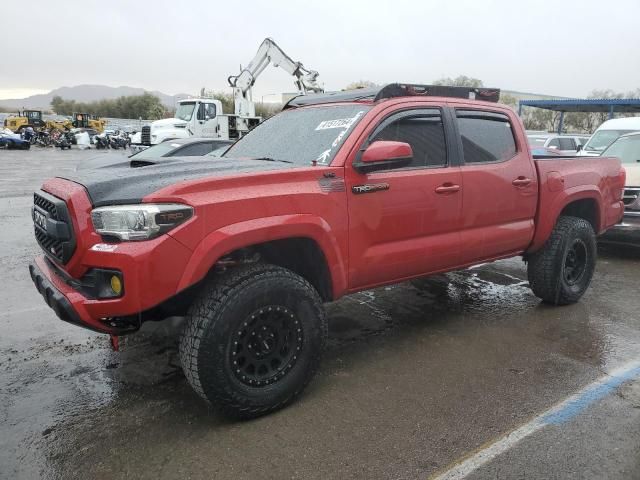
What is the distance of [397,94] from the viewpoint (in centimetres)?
400

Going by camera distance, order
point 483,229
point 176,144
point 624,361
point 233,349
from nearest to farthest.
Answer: point 233,349
point 624,361
point 483,229
point 176,144

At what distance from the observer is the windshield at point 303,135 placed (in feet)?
11.9

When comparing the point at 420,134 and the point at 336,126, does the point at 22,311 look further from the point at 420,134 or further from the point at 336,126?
the point at 420,134

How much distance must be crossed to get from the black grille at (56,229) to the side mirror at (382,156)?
5.81 ft

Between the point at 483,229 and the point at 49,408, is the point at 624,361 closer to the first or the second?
the point at 483,229

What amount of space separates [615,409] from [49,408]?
11.6 ft

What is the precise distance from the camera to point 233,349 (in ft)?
9.60

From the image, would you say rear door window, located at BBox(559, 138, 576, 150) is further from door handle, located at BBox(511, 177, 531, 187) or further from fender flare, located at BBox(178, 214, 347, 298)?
fender flare, located at BBox(178, 214, 347, 298)

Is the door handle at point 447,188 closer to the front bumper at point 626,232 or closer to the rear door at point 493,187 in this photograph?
the rear door at point 493,187

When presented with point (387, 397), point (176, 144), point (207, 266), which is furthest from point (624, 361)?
point (176, 144)

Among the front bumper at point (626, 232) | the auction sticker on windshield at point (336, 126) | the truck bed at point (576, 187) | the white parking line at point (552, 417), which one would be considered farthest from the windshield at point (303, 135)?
the front bumper at point (626, 232)

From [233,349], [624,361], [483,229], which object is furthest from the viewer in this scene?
[483,229]

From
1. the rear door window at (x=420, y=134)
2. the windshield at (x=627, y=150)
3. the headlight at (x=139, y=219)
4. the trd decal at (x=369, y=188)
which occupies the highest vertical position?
the rear door window at (x=420, y=134)

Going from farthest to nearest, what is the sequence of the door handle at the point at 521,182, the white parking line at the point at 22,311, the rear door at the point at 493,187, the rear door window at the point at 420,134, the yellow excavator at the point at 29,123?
the yellow excavator at the point at 29,123 < the white parking line at the point at 22,311 < the door handle at the point at 521,182 < the rear door at the point at 493,187 < the rear door window at the point at 420,134
